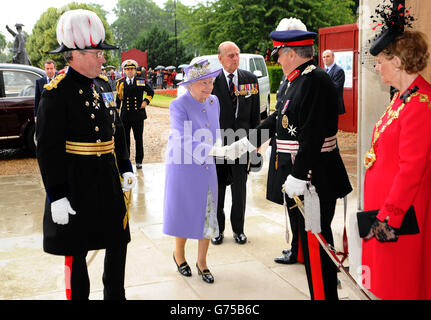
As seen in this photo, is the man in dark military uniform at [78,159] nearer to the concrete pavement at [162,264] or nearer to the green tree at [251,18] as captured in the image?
the concrete pavement at [162,264]

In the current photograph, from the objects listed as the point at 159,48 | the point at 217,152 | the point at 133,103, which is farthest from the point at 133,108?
the point at 159,48

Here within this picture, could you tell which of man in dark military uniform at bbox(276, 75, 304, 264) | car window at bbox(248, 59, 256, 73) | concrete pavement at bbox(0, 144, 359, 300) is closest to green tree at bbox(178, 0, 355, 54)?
car window at bbox(248, 59, 256, 73)

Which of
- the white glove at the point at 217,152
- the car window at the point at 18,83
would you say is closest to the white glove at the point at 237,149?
the white glove at the point at 217,152

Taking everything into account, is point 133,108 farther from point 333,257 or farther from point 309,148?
point 333,257

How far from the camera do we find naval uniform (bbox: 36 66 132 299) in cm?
283

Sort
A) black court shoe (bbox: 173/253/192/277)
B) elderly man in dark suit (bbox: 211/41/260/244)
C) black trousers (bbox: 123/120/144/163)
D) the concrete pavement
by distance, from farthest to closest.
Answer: black trousers (bbox: 123/120/144/163), elderly man in dark suit (bbox: 211/41/260/244), black court shoe (bbox: 173/253/192/277), the concrete pavement

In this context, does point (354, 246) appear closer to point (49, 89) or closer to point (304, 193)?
point (304, 193)

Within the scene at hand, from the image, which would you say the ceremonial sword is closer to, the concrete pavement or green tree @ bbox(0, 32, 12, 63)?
the concrete pavement

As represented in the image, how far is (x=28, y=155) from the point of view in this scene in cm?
1069

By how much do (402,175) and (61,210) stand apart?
186 cm

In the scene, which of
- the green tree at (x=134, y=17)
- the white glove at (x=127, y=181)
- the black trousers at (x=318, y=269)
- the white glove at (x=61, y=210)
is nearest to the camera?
the white glove at (x=61, y=210)

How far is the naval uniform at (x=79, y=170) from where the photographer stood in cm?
283

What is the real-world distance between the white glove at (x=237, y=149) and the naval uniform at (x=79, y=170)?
3.54ft

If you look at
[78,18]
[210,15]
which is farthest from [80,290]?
[210,15]
